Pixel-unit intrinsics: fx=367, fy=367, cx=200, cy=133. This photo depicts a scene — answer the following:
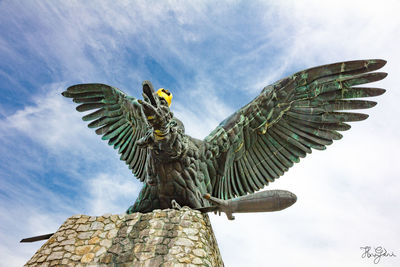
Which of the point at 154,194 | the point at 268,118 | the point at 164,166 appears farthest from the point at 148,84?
the point at 268,118

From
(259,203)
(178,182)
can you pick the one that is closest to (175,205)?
(178,182)

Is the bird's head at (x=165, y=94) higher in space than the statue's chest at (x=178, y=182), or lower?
higher

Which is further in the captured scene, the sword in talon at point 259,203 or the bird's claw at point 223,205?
the bird's claw at point 223,205

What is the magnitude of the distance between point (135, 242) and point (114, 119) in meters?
3.05

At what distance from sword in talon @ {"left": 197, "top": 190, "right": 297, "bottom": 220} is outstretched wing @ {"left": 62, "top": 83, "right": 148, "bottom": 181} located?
2312 mm

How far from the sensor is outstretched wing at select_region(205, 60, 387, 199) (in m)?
6.75

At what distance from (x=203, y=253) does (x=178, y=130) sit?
209 cm

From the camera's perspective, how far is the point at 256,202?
577 centimetres

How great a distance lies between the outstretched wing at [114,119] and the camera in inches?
298

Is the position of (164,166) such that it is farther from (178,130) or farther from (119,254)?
(119,254)

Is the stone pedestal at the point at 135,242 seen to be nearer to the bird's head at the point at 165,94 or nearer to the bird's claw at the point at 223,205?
the bird's claw at the point at 223,205

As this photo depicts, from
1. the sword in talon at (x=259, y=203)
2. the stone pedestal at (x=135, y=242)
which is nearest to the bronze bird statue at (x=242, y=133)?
the sword in talon at (x=259, y=203)

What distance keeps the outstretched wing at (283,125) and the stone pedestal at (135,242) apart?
1343 mm

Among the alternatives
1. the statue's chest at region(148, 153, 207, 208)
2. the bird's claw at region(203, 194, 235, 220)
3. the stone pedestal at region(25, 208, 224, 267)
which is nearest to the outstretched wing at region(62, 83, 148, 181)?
the statue's chest at region(148, 153, 207, 208)
